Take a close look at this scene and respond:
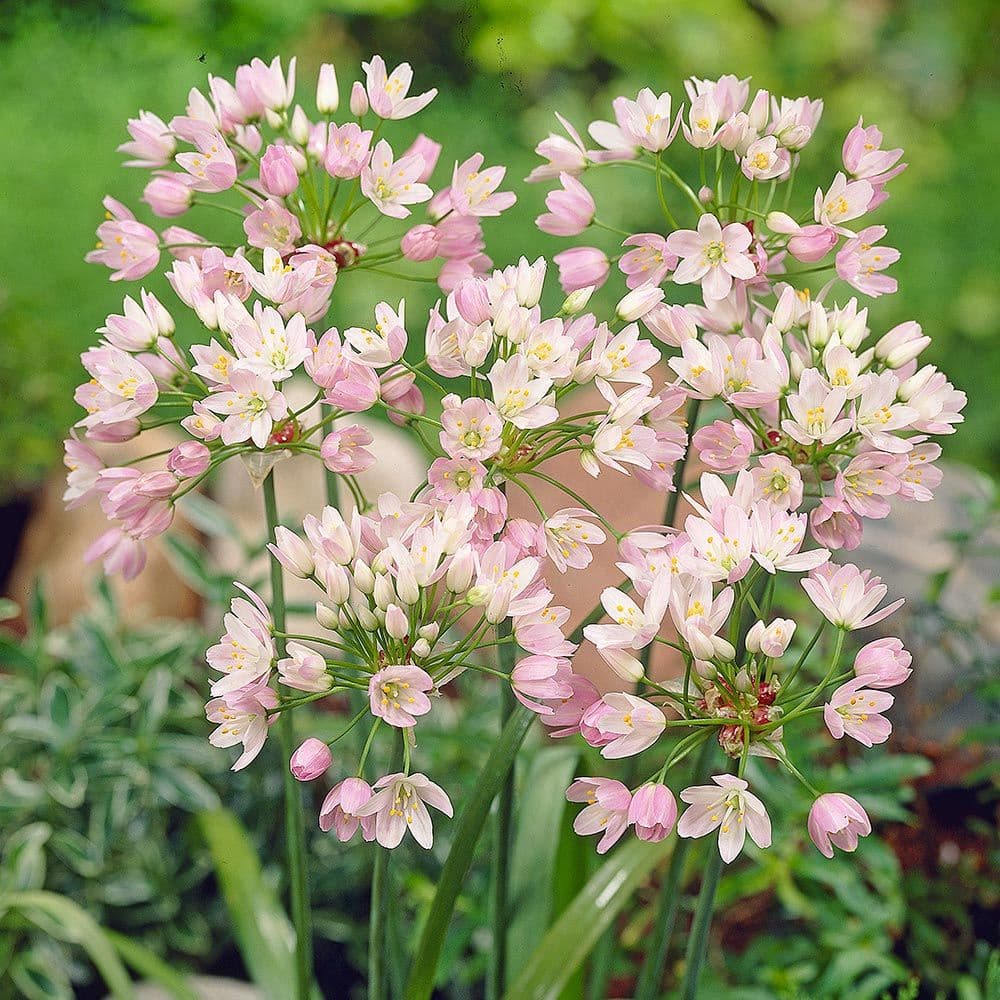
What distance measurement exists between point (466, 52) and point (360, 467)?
3.06 meters

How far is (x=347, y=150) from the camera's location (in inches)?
26.4

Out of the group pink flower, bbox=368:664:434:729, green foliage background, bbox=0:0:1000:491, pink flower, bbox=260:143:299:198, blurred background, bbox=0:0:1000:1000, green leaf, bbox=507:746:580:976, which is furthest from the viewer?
green foliage background, bbox=0:0:1000:491

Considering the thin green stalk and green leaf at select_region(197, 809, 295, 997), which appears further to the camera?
green leaf at select_region(197, 809, 295, 997)

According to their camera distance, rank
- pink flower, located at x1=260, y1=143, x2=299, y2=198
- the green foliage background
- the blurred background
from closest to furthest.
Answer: pink flower, located at x1=260, y1=143, x2=299, y2=198
the blurred background
the green foliage background

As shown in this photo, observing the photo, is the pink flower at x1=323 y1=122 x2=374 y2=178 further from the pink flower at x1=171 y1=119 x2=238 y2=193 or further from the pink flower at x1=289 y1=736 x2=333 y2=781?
the pink flower at x1=289 y1=736 x2=333 y2=781

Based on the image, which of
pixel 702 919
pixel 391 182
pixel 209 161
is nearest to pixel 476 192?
pixel 391 182

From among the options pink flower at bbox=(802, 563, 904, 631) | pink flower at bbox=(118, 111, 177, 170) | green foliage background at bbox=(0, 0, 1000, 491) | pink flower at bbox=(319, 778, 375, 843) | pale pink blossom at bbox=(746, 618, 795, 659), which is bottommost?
pink flower at bbox=(319, 778, 375, 843)

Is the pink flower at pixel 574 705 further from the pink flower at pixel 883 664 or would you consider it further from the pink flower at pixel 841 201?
the pink flower at pixel 841 201

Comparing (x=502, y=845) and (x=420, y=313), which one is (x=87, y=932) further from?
(x=420, y=313)

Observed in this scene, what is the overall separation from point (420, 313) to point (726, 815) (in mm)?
2583

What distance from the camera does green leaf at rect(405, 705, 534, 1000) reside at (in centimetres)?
63

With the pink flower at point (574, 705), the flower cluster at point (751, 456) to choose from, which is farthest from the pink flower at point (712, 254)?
the pink flower at point (574, 705)

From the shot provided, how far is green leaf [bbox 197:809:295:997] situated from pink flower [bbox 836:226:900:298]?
2.32 feet

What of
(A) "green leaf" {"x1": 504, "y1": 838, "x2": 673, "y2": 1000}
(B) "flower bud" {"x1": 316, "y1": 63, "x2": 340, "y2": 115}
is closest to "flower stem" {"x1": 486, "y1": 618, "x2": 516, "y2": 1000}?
(A) "green leaf" {"x1": 504, "y1": 838, "x2": 673, "y2": 1000}
